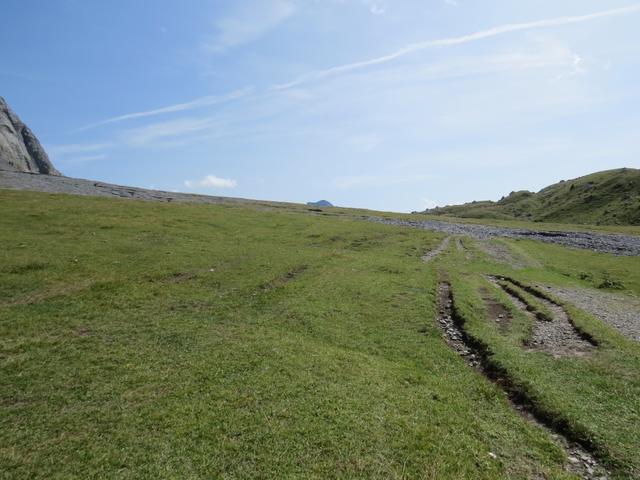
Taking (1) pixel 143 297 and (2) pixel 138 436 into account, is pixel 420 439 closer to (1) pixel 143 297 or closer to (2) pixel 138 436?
(2) pixel 138 436

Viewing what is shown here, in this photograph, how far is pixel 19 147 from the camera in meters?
158

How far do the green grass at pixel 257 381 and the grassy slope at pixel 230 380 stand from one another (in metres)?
0.08

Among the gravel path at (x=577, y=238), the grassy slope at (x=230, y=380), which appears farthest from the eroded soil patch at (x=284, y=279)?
the gravel path at (x=577, y=238)

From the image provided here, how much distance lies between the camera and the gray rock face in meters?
146

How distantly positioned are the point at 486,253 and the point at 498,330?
35354mm

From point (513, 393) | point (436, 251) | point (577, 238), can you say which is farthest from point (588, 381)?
point (577, 238)

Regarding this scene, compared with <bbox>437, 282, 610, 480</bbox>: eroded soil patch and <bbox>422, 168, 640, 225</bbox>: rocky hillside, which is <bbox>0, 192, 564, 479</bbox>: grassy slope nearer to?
<bbox>437, 282, 610, 480</bbox>: eroded soil patch

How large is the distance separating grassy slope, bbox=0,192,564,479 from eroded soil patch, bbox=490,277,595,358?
20.4ft

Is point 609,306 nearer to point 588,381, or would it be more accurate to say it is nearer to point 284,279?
point 588,381

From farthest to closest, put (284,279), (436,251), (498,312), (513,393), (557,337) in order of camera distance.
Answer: (436,251)
(284,279)
(498,312)
(557,337)
(513,393)

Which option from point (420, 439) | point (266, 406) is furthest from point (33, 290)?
point (420, 439)

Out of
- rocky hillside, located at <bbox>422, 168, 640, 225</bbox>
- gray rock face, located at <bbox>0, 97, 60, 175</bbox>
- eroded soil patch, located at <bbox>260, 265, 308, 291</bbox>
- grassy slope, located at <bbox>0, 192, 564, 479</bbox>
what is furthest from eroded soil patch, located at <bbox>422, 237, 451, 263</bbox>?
gray rock face, located at <bbox>0, 97, 60, 175</bbox>

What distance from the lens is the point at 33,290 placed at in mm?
25250

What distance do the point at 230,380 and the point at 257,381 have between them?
1.17m
